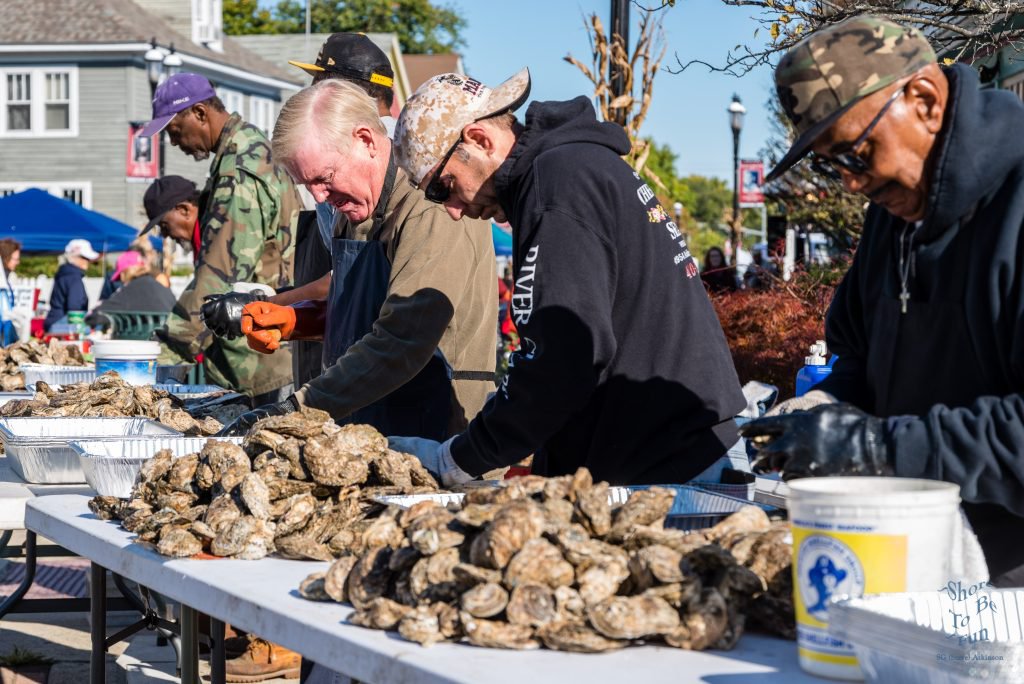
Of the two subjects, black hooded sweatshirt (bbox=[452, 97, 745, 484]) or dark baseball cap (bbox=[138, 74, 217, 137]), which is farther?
dark baseball cap (bbox=[138, 74, 217, 137])

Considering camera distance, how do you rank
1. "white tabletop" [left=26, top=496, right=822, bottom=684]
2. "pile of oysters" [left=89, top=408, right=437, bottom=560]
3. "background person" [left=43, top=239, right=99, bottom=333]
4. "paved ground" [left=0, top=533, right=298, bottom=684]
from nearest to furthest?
1. "white tabletop" [left=26, top=496, right=822, bottom=684]
2. "pile of oysters" [left=89, top=408, right=437, bottom=560]
3. "paved ground" [left=0, top=533, right=298, bottom=684]
4. "background person" [left=43, top=239, right=99, bottom=333]

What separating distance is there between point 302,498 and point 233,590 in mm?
311

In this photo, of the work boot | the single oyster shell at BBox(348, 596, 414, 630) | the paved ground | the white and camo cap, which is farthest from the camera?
the paved ground

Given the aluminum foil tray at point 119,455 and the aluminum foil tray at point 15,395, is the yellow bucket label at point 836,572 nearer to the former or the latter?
the aluminum foil tray at point 119,455

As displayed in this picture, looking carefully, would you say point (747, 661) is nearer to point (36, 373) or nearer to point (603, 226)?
point (603, 226)

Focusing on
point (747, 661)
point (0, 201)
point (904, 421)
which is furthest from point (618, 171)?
point (0, 201)

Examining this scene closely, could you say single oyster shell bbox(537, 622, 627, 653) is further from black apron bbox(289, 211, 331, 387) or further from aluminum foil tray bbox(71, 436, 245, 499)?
black apron bbox(289, 211, 331, 387)

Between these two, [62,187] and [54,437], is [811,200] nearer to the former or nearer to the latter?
[54,437]

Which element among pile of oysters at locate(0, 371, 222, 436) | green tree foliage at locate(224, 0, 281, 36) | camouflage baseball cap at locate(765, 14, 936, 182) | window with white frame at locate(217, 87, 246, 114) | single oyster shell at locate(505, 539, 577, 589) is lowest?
single oyster shell at locate(505, 539, 577, 589)

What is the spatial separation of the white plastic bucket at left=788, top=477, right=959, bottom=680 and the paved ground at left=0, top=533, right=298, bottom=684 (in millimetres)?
3904

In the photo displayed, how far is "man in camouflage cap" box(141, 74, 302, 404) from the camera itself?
17.6ft

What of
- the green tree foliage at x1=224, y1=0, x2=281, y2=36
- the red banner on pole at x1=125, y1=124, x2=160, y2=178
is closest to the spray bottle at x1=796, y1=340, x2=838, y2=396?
the red banner on pole at x1=125, y1=124, x2=160, y2=178

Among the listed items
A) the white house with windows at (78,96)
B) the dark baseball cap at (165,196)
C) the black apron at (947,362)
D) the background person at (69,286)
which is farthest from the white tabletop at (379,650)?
the white house with windows at (78,96)

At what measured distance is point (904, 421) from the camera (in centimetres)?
180
